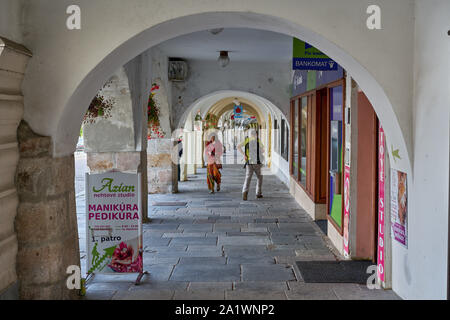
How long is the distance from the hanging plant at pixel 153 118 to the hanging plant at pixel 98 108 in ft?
9.77

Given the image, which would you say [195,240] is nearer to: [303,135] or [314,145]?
[314,145]

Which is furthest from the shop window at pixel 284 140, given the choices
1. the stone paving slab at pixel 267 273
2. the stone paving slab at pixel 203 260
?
the stone paving slab at pixel 267 273

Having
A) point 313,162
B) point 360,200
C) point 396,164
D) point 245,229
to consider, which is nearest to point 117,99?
point 245,229

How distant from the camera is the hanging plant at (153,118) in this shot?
10.5m

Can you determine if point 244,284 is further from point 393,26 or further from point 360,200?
point 393,26

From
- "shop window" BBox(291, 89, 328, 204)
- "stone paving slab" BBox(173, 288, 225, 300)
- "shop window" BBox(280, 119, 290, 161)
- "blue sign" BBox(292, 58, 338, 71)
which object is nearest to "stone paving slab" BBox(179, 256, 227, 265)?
"stone paving slab" BBox(173, 288, 225, 300)

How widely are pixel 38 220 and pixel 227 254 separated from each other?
2.64 m

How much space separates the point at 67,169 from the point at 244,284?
6.42ft

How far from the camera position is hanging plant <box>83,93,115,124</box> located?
22.8ft

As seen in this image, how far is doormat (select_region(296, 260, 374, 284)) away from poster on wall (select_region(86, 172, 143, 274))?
5.83 ft

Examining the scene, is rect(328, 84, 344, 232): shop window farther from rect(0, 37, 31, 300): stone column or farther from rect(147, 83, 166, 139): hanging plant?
rect(147, 83, 166, 139): hanging plant

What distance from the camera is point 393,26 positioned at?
3.67m

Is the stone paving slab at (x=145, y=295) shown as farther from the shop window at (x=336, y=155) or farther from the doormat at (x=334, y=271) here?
the shop window at (x=336, y=155)

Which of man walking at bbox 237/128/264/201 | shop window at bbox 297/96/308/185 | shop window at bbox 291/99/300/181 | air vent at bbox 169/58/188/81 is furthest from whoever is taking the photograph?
air vent at bbox 169/58/188/81
